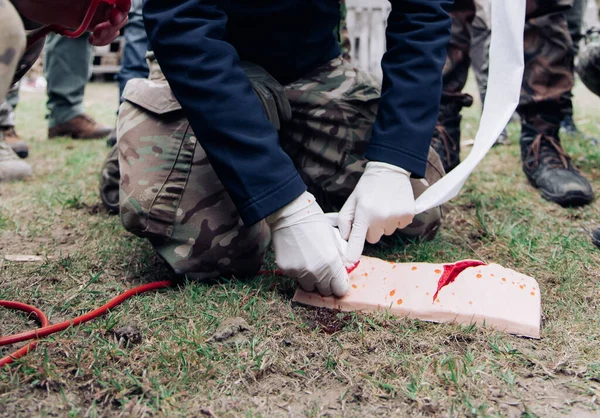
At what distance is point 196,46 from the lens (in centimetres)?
130

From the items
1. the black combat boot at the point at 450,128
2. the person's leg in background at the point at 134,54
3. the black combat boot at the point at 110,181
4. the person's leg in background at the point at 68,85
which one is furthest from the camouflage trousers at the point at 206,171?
the person's leg in background at the point at 68,85

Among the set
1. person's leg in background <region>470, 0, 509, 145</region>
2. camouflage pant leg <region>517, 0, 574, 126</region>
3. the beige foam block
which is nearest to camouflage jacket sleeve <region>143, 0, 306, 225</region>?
the beige foam block

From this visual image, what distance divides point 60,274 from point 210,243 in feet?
1.36

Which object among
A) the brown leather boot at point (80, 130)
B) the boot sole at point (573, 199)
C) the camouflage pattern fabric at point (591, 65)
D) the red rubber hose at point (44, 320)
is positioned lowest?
the brown leather boot at point (80, 130)

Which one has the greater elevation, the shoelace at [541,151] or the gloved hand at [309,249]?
the gloved hand at [309,249]

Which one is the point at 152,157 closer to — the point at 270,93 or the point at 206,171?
the point at 206,171

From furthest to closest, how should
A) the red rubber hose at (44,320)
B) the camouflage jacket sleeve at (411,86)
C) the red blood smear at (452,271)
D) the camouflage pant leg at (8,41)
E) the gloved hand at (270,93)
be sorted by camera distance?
the gloved hand at (270,93), the camouflage jacket sleeve at (411,86), the red blood smear at (452,271), the red rubber hose at (44,320), the camouflage pant leg at (8,41)

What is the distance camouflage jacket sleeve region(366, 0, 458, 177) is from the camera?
1.48 m

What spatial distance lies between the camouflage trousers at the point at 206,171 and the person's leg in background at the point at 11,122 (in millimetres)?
1414

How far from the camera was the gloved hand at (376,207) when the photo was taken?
1427 millimetres

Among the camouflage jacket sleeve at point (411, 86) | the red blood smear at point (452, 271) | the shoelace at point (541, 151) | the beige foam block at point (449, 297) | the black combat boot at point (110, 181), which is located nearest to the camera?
the beige foam block at point (449, 297)

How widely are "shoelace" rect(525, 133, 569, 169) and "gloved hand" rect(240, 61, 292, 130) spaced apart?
121cm

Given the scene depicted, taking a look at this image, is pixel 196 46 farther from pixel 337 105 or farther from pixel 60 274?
pixel 60 274

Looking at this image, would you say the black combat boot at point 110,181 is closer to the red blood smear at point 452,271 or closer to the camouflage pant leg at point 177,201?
the camouflage pant leg at point 177,201
